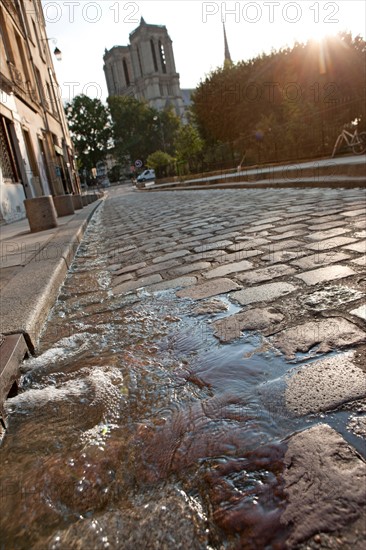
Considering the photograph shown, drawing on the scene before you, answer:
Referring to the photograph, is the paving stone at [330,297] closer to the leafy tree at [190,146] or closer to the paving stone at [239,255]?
the paving stone at [239,255]

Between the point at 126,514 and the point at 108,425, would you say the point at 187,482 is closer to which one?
the point at 126,514

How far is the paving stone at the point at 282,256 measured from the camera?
9.80 ft

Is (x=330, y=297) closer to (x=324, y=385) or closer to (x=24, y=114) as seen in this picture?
(x=324, y=385)

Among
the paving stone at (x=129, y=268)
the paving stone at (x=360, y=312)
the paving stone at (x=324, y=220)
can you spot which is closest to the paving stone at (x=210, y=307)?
the paving stone at (x=360, y=312)

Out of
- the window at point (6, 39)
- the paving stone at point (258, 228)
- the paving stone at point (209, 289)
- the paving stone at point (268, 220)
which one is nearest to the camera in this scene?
the paving stone at point (209, 289)

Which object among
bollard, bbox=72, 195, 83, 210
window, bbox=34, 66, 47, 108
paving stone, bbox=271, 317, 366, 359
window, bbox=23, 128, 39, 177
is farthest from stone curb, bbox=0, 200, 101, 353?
window, bbox=34, 66, 47, 108

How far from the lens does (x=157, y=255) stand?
4.09 m

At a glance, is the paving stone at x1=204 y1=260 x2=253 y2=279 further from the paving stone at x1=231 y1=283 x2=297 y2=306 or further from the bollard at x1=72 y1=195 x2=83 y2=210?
the bollard at x1=72 y1=195 x2=83 y2=210

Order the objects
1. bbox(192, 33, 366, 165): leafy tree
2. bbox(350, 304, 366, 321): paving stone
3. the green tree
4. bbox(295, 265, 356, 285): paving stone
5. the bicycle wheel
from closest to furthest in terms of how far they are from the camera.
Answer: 1. bbox(350, 304, 366, 321): paving stone
2. bbox(295, 265, 356, 285): paving stone
3. the bicycle wheel
4. bbox(192, 33, 366, 165): leafy tree
5. the green tree

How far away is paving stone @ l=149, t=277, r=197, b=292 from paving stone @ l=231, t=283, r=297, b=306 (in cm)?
A: 51

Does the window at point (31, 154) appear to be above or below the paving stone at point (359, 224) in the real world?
above

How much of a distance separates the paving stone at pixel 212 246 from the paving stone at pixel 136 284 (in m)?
0.79

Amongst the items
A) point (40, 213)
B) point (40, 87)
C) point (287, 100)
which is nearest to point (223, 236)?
point (40, 213)

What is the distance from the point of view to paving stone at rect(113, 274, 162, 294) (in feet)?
9.82
